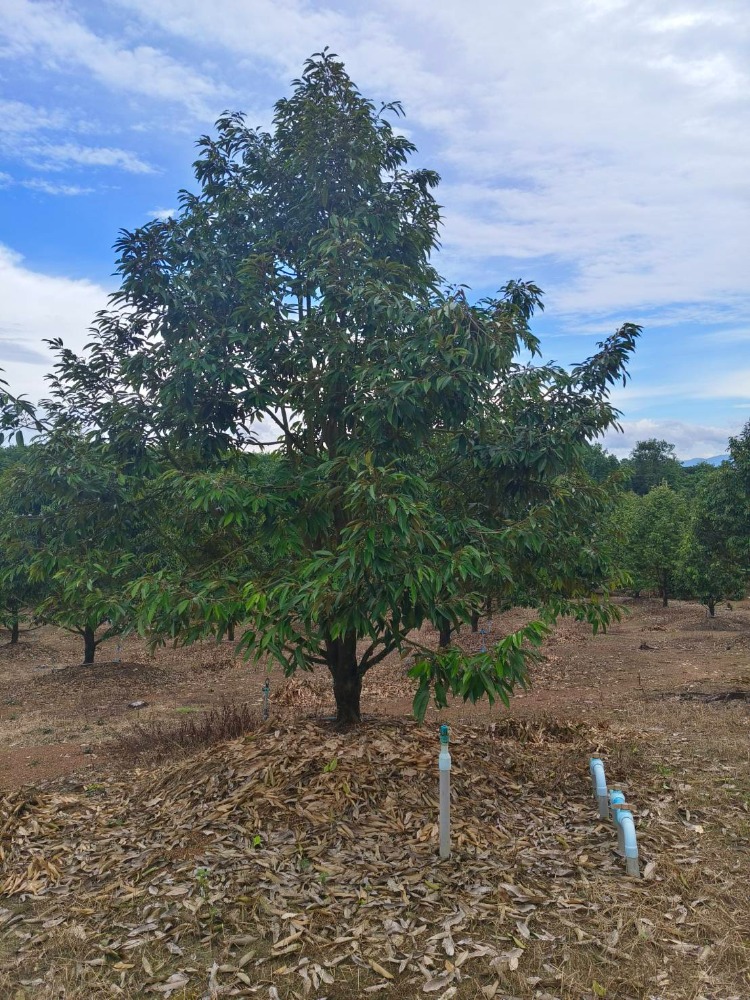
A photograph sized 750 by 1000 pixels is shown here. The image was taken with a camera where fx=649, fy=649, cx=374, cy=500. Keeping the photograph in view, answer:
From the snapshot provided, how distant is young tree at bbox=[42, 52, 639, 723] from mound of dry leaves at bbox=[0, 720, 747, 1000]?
5.10 ft

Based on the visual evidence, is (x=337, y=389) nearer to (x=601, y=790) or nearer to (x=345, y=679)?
(x=345, y=679)

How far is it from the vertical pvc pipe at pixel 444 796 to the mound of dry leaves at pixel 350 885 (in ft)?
→ 0.53

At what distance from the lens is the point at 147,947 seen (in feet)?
15.5

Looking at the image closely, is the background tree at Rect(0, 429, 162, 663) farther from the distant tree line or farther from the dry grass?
the distant tree line

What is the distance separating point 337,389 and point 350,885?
480 centimetres

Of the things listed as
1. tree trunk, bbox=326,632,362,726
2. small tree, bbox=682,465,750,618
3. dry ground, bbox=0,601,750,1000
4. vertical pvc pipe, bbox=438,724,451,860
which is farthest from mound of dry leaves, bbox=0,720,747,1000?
small tree, bbox=682,465,750,618

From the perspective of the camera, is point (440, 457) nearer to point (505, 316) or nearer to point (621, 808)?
point (505, 316)

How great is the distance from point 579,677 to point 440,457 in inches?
476

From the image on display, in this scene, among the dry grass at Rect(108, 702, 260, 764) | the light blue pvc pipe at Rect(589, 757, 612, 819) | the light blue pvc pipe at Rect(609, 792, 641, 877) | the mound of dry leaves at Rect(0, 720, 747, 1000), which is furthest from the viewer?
the dry grass at Rect(108, 702, 260, 764)

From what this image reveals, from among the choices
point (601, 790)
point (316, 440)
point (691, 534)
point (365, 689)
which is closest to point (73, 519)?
point (316, 440)

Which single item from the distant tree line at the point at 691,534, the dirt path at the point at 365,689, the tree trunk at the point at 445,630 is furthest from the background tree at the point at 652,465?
the tree trunk at the point at 445,630

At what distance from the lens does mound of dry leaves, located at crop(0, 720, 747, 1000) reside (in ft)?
14.3

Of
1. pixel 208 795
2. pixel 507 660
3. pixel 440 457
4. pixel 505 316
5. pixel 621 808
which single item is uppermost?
pixel 505 316

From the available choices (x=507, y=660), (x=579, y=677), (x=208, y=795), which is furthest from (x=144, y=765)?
(x=579, y=677)
